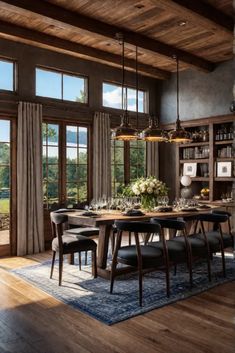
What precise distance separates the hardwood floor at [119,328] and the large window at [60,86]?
3.90 metres

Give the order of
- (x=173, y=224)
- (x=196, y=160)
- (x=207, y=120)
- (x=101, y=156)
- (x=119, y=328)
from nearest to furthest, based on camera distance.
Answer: (x=119, y=328)
(x=173, y=224)
(x=101, y=156)
(x=207, y=120)
(x=196, y=160)

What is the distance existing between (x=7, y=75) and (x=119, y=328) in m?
4.65

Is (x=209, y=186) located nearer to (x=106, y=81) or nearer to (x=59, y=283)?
(x=106, y=81)

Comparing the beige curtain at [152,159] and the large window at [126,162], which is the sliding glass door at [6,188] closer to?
the large window at [126,162]

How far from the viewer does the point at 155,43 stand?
20.3 ft

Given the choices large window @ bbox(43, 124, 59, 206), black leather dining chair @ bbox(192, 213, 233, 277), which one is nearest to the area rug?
black leather dining chair @ bbox(192, 213, 233, 277)

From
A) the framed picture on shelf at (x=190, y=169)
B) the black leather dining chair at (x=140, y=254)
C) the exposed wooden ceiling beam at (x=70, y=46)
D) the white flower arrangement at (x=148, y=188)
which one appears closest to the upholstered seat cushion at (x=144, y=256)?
the black leather dining chair at (x=140, y=254)

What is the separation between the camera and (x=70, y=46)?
6301 mm

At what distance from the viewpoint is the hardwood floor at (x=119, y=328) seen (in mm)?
2801

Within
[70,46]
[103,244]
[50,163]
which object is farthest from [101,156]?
[103,244]

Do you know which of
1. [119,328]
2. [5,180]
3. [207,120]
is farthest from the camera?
[207,120]

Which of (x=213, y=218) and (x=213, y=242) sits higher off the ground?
(x=213, y=218)

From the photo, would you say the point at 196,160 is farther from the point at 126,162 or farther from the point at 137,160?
the point at 126,162

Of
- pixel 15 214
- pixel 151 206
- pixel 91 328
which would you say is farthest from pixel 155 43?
pixel 91 328
